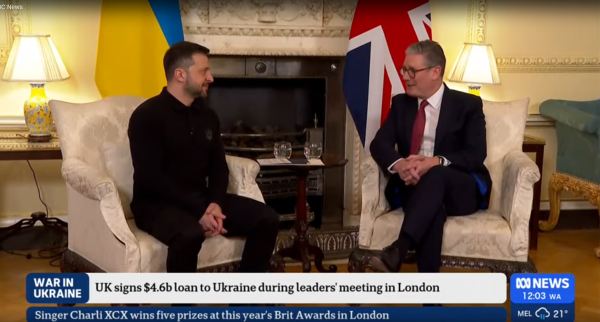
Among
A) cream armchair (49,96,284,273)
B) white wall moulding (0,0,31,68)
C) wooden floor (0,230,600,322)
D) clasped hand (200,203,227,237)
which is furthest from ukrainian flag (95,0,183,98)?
clasped hand (200,203,227,237)

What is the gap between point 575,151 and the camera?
4008 mm

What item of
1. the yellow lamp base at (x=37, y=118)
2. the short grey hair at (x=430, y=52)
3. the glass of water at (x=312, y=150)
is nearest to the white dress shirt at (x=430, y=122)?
the short grey hair at (x=430, y=52)

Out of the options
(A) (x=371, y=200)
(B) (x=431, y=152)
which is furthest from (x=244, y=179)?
(B) (x=431, y=152)

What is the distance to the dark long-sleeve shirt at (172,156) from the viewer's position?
8.86 feet

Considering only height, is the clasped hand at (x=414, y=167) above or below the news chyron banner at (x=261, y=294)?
above

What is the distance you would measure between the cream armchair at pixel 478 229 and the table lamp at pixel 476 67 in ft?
2.94

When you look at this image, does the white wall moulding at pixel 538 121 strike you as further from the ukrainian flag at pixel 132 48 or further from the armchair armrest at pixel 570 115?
the ukrainian flag at pixel 132 48

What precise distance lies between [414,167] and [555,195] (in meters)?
1.54

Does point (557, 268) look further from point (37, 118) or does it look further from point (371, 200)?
point (37, 118)

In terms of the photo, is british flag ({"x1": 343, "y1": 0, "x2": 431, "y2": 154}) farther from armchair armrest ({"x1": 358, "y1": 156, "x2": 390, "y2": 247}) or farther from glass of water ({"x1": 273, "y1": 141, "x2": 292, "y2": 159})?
armchair armrest ({"x1": 358, "y1": 156, "x2": 390, "y2": 247})

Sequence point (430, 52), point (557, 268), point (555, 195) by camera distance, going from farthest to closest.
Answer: point (555, 195) → point (557, 268) → point (430, 52)

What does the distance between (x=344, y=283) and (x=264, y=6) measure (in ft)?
6.01

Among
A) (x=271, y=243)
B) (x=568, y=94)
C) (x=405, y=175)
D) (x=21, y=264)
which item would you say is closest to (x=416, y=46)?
(x=405, y=175)

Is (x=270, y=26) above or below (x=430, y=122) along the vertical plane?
above
